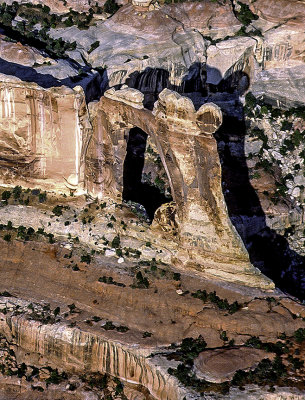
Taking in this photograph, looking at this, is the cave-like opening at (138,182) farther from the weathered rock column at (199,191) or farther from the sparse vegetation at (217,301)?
the sparse vegetation at (217,301)

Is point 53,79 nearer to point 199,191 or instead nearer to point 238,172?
point 238,172

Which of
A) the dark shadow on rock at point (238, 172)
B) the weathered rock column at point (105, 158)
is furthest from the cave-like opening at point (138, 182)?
the dark shadow on rock at point (238, 172)

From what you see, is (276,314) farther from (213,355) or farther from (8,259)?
(8,259)

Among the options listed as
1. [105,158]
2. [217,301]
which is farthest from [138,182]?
[217,301]

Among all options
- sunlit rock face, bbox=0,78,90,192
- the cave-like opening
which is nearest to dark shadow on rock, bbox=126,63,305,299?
the cave-like opening

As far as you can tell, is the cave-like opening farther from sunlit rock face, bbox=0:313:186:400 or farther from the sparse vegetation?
sunlit rock face, bbox=0:313:186:400
